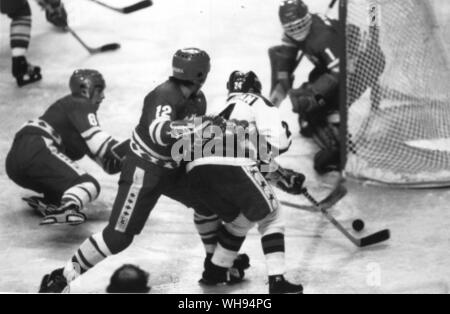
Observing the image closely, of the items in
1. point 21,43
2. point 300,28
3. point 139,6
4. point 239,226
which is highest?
point 300,28

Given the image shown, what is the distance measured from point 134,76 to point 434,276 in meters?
2.36

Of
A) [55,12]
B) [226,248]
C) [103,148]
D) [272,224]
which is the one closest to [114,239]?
[226,248]

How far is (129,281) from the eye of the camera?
4516 mm

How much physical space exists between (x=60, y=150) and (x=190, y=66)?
100cm

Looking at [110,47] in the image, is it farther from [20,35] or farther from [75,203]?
[75,203]

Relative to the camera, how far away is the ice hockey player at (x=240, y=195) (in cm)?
431

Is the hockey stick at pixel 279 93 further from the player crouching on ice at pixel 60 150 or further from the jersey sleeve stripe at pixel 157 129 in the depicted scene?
the jersey sleeve stripe at pixel 157 129

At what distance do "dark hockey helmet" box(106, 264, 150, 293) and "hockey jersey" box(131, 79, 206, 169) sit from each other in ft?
1.39

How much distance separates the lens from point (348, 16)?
5238 millimetres

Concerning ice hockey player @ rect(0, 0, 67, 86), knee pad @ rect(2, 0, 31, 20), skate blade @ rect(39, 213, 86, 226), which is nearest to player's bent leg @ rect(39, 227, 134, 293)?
skate blade @ rect(39, 213, 86, 226)

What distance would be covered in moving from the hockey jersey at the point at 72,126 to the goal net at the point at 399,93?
1081 millimetres

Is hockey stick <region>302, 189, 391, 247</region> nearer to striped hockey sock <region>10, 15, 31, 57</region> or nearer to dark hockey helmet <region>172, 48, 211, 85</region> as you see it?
dark hockey helmet <region>172, 48, 211, 85</region>
